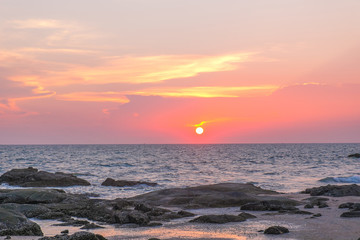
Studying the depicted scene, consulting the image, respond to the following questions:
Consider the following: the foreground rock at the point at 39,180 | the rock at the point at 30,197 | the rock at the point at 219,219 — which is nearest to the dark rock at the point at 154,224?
the rock at the point at 219,219

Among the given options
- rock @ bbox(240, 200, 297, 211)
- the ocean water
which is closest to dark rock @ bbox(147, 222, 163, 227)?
rock @ bbox(240, 200, 297, 211)

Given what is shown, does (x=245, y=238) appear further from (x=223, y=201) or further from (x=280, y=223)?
(x=223, y=201)

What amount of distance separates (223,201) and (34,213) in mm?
10446

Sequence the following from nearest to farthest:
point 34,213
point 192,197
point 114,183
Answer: point 34,213
point 192,197
point 114,183

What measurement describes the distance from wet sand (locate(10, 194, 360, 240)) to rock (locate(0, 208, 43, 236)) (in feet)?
1.85

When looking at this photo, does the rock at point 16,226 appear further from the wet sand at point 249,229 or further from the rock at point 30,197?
the rock at point 30,197

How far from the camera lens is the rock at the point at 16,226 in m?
15.7

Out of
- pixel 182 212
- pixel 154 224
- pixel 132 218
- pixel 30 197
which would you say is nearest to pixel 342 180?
pixel 182 212

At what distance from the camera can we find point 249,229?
16.2m

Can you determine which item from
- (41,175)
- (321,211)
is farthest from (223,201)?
(41,175)

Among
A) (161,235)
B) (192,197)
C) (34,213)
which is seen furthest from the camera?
(192,197)

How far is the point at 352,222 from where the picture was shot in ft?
57.0

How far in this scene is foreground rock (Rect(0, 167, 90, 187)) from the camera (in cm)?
4189

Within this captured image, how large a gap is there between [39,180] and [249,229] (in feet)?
101
